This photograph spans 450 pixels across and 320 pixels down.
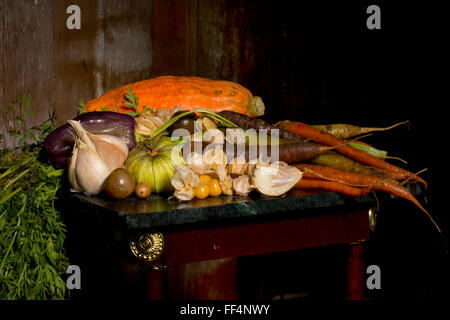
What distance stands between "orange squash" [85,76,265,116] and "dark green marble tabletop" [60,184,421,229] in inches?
28.2

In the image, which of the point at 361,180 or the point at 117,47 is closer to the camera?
the point at 361,180

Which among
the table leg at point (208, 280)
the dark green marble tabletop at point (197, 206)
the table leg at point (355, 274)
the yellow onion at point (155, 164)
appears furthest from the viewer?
the table leg at point (208, 280)

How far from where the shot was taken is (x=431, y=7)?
2.10 m

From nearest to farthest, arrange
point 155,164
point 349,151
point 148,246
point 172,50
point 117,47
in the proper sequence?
point 148,246
point 155,164
point 349,151
point 117,47
point 172,50

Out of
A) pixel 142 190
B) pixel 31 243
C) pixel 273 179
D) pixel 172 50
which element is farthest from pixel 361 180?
pixel 172 50

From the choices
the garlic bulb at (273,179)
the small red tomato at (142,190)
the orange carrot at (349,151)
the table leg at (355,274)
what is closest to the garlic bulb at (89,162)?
the small red tomato at (142,190)

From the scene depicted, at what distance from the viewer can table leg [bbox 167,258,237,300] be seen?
2604 mm

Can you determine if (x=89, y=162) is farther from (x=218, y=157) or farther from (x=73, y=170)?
(x=218, y=157)

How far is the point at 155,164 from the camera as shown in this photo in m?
1.41

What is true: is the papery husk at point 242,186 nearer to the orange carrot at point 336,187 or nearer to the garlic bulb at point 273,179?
the garlic bulb at point 273,179

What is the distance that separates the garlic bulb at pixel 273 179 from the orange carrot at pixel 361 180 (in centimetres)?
10

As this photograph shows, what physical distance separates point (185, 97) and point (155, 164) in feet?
2.34

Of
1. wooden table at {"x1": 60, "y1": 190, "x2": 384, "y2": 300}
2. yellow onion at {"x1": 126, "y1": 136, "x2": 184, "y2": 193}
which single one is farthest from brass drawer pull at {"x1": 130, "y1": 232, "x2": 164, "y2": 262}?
yellow onion at {"x1": 126, "y1": 136, "x2": 184, "y2": 193}

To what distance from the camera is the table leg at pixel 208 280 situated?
260 centimetres
